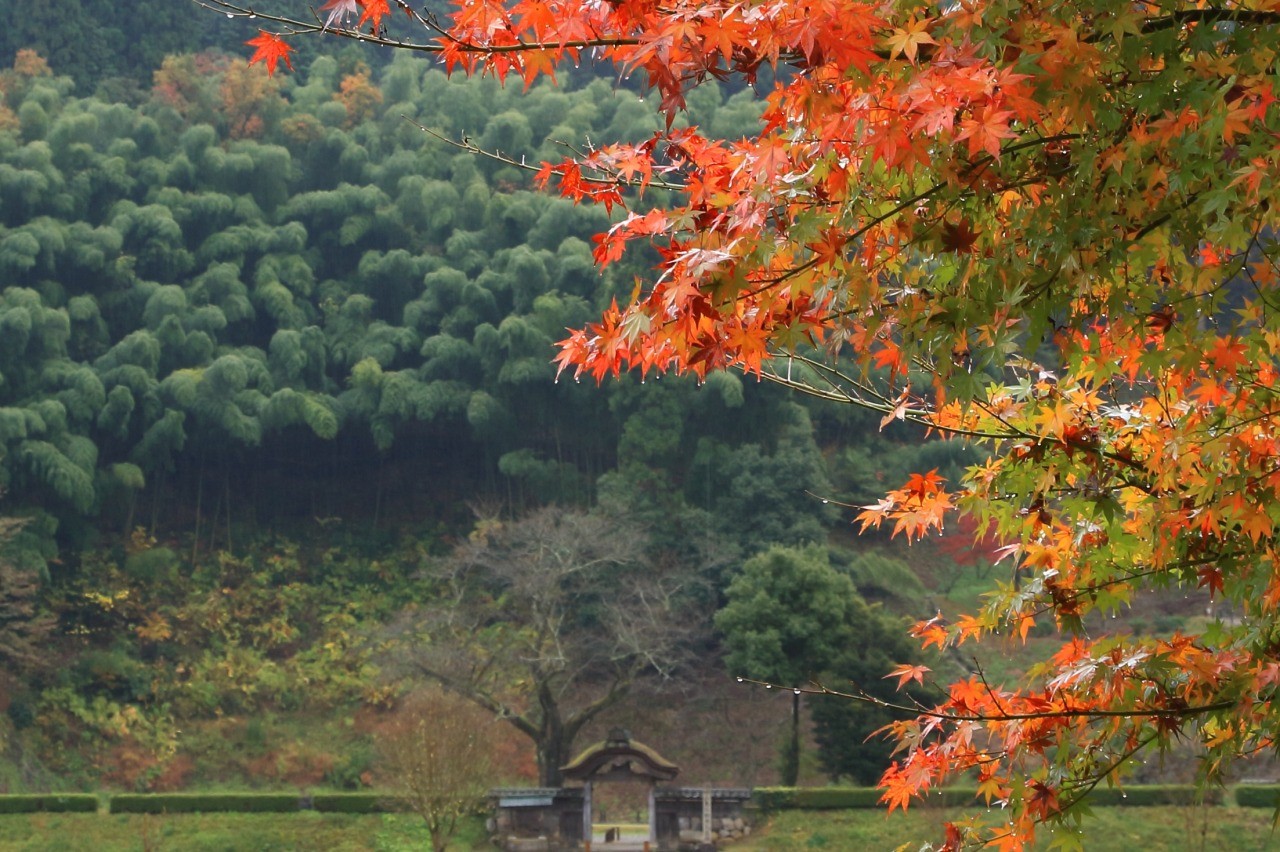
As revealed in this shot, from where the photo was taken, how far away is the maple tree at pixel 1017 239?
2.05 meters

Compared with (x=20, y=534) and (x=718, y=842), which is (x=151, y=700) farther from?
(x=718, y=842)

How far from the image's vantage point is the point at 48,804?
14.3m

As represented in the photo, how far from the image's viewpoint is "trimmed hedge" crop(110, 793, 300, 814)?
46.5 feet

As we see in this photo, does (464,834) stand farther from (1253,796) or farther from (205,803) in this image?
(1253,796)

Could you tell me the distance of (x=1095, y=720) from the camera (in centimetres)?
285

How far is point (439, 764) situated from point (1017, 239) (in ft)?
38.9

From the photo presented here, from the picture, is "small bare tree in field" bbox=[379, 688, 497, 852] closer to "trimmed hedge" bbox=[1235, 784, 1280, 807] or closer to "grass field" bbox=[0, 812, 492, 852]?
"grass field" bbox=[0, 812, 492, 852]

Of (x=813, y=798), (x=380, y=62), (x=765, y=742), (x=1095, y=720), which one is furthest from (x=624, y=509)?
(x=1095, y=720)

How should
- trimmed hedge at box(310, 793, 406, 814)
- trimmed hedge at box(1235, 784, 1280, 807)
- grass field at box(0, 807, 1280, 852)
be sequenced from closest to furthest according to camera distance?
1. grass field at box(0, 807, 1280, 852)
2. trimmed hedge at box(1235, 784, 1280, 807)
3. trimmed hedge at box(310, 793, 406, 814)

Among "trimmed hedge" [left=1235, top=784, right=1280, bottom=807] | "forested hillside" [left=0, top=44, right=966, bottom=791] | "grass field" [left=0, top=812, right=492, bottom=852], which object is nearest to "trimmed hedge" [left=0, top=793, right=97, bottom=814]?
"grass field" [left=0, top=812, right=492, bottom=852]

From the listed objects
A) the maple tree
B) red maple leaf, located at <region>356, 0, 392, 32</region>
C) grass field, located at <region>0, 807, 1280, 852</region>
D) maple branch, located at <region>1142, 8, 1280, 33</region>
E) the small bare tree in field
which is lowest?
grass field, located at <region>0, 807, 1280, 852</region>

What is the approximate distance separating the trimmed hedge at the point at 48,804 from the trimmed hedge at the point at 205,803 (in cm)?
35

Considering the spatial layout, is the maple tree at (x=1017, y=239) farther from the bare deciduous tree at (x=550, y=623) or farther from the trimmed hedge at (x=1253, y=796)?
the bare deciduous tree at (x=550, y=623)

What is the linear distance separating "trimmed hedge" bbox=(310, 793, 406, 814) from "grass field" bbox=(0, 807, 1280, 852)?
0.12m
